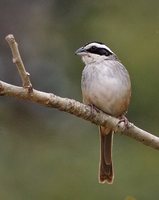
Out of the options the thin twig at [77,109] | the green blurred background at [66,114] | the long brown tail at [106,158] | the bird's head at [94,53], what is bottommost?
the thin twig at [77,109]

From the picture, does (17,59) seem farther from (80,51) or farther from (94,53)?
(94,53)

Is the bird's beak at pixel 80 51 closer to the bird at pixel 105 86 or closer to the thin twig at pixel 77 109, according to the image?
the bird at pixel 105 86

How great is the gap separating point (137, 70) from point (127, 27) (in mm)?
1276

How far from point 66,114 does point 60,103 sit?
19.4 feet

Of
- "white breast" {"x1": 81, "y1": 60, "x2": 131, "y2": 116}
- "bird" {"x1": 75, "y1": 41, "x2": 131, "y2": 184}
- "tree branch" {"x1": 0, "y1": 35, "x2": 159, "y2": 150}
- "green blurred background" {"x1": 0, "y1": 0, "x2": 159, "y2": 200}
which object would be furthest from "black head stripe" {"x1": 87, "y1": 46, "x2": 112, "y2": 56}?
"green blurred background" {"x1": 0, "y1": 0, "x2": 159, "y2": 200}

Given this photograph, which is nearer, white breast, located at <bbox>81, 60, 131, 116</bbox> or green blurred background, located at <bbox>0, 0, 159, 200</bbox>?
white breast, located at <bbox>81, 60, 131, 116</bbox>

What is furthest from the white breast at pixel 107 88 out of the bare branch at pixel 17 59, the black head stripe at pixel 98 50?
the bare branch at pixel 17 59

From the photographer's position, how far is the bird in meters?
6.81

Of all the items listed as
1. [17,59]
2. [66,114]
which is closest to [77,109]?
[17,59]

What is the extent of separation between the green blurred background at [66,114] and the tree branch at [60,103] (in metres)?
2.64

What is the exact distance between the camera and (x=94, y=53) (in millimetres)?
7109

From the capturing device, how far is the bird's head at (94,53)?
707 centimetres

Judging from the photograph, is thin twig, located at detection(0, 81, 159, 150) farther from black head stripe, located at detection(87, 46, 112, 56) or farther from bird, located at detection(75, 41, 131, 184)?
black head stripe, located at detection(87, 46, 112, 56)

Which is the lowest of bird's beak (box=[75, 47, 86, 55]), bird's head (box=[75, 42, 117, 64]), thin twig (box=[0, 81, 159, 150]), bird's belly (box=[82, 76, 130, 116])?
thin twig (box=[0, 81, 159, 150])
